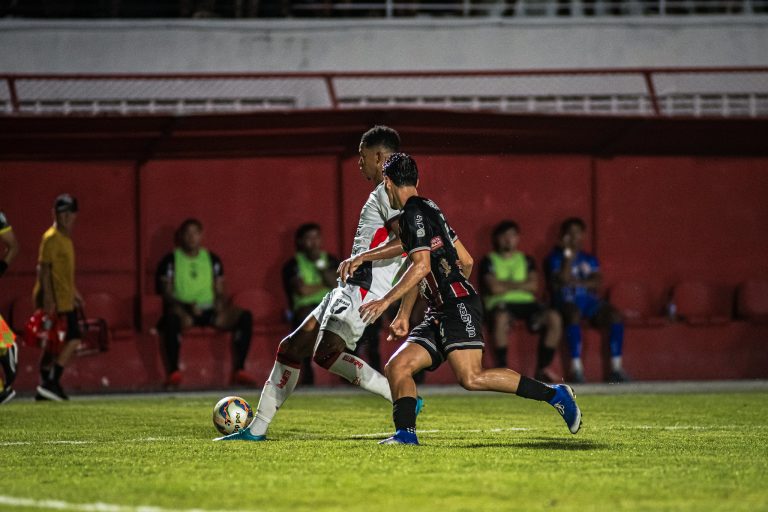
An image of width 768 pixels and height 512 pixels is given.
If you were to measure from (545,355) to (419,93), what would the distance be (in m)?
5.14

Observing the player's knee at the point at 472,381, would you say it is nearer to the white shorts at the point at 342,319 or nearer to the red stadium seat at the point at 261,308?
the white shorts at the point at 342,319

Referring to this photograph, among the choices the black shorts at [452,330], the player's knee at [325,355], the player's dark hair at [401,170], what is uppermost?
the player's dark hair at [401,170]

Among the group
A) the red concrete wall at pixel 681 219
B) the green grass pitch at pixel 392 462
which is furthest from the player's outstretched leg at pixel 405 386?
the red concrete wall at pixel 681 219

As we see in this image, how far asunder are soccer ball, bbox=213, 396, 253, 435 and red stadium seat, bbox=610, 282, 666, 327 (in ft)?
31.7

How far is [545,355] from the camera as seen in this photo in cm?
1731

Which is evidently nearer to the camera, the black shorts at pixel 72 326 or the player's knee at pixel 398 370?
the player's knee at pixel 398 370

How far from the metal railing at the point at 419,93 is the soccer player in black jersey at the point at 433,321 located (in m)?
10.9

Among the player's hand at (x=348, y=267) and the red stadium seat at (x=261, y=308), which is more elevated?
the player's hand at (x=348, y=267)

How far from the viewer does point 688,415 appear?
11.9m

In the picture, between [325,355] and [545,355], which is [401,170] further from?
[545,355]

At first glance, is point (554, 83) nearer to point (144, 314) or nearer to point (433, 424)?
point (144, 314)

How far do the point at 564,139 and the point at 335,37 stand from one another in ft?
16.0

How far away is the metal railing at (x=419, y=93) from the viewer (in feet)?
65.0

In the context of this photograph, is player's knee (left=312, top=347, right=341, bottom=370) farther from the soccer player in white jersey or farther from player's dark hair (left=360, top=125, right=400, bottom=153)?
player's dark hair (left=360, top=125, right=400, bottom=153)
